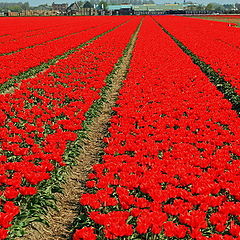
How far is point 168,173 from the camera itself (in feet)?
16.9

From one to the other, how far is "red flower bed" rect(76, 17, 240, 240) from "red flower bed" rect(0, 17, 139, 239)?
3.06 feet

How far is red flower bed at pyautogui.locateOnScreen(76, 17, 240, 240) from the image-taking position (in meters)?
3.87

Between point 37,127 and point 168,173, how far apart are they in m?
3.58

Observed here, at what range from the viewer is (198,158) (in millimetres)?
5727

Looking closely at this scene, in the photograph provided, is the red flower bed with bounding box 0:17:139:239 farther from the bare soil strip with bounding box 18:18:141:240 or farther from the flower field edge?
the flower field edge

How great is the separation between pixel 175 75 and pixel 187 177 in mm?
9244

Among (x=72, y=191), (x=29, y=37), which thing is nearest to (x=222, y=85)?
(x=72, y=191)

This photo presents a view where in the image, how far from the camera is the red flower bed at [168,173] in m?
3.87

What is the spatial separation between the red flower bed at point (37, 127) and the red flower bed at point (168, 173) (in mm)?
934

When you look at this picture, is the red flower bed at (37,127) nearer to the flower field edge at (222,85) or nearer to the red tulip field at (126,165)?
the red tulip field at (126,165)

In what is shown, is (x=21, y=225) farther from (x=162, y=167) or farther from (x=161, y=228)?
(x=162, y=167)

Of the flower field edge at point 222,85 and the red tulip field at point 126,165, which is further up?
the flower field edge at point 222,85

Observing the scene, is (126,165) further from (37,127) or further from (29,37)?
(29,37)

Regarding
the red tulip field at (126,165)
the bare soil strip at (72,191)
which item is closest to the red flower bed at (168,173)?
the red tulip field at (126,165)
